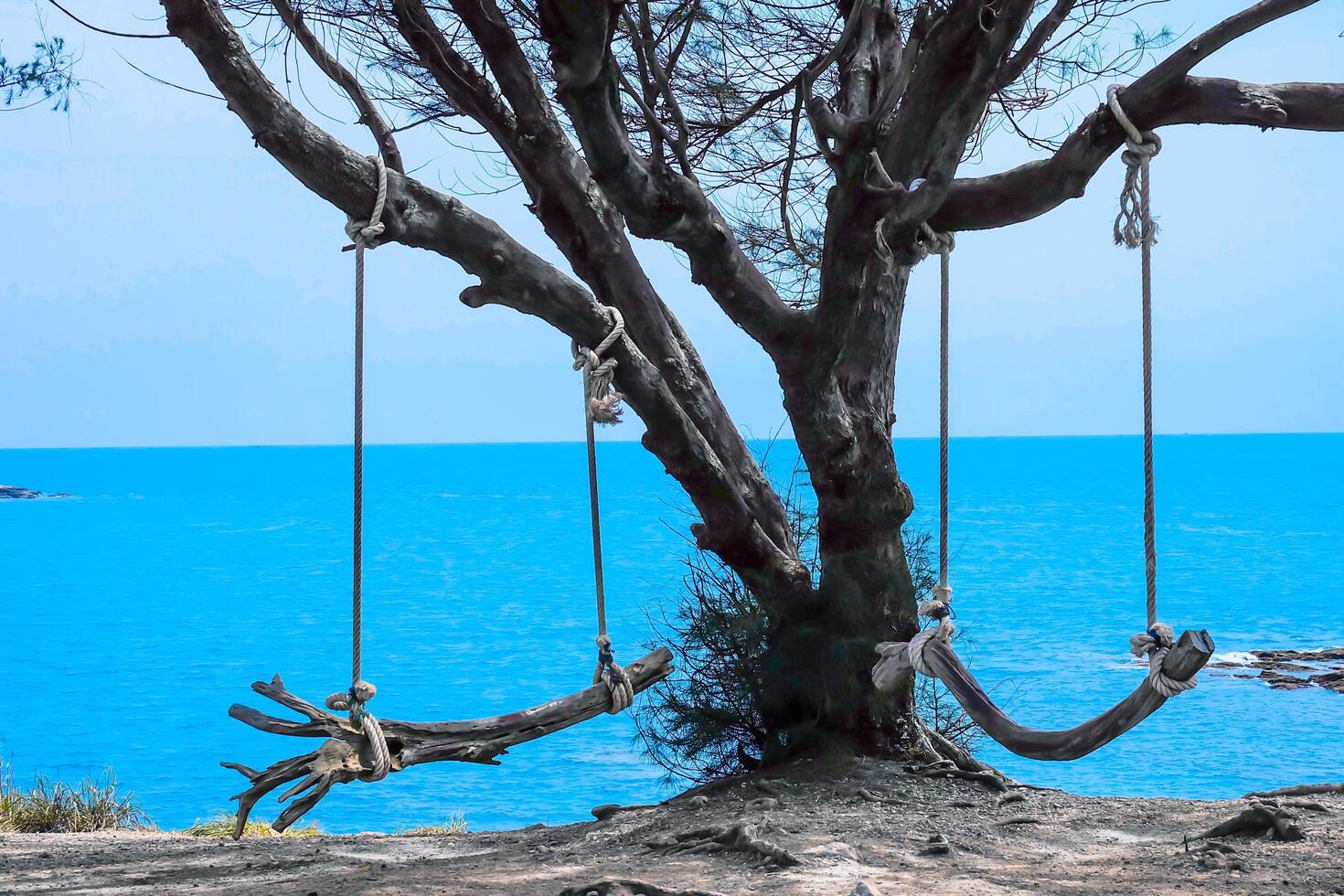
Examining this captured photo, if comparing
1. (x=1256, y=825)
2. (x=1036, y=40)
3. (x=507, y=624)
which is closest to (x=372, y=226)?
Result: (x=1036, y=40)

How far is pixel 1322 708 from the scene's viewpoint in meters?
11.6

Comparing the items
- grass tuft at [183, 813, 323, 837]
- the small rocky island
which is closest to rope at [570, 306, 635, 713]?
grass tuft at [183, 813, 323, 837]

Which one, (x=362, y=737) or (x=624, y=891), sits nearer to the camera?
(x=624, y=891)

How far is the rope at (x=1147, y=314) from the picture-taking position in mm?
2406

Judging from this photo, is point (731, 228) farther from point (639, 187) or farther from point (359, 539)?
point (359, 539)

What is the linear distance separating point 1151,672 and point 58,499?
4910 cm

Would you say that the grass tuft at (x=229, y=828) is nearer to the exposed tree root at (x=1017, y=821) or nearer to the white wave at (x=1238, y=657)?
the exposed tree root at (x=1017, y=821)

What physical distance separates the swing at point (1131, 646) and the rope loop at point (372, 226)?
1.42 meters

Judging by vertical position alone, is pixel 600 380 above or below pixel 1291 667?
above

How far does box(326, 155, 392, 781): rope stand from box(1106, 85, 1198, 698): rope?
5.22 ft

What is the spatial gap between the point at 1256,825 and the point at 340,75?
134 inches

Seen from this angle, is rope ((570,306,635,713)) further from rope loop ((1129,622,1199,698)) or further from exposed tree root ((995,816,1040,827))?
rope loop ((1129,622,1199,698))

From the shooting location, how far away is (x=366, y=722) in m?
2.76

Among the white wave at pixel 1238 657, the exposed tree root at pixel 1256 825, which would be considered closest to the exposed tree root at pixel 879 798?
the exposed tree root at pixel 1256 825
